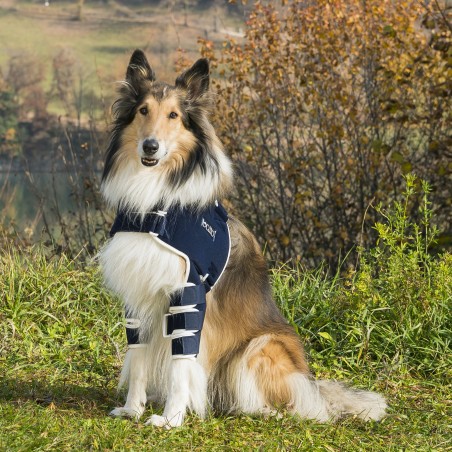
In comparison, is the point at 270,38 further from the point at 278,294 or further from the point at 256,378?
the point at 256,378

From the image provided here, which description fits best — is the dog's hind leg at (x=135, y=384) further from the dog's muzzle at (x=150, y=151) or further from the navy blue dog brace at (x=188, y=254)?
the dog's muzzle at (x=150, y=151)

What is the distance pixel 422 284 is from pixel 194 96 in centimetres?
225

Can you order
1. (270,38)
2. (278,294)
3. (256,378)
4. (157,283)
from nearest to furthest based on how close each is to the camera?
(157,283), (256,378), (278,294), (270,38)

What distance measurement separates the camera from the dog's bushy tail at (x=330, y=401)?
421cm

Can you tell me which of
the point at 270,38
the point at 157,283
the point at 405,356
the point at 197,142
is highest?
the point at 270,38

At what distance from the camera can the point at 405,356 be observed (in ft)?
17.0

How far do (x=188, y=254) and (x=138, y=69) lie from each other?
3.33 ft

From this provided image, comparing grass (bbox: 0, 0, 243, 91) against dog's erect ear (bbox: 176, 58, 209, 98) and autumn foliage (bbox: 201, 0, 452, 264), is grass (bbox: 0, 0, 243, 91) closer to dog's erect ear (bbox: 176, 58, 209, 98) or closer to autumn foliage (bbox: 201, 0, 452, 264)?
autumn foliage (bbox: 201, 0, 452, 264)

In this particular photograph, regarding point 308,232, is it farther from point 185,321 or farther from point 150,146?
point 150,146

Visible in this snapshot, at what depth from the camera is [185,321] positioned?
395 centimetres

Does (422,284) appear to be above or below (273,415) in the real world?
above

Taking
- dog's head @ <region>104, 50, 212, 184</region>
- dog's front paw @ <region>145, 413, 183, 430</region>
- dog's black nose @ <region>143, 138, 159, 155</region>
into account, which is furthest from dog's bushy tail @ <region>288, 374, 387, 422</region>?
dog's black nose @ <region>143, 138, 159, 155</region>

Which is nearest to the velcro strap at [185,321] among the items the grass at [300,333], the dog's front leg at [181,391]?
the dog's front leg at [181,391]

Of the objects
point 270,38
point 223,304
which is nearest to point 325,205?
point 270,38
